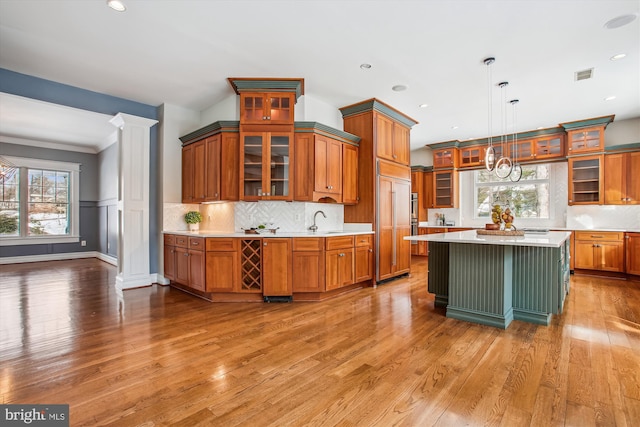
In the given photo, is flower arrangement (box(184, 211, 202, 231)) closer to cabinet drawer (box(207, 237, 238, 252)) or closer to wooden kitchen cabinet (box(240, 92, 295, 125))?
cabinet drawer (box(207, 237, 238, 252))

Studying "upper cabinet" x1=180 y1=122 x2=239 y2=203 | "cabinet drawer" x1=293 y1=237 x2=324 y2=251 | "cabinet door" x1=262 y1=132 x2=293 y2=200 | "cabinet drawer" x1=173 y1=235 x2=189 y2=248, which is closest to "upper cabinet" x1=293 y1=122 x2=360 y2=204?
"cabinet door" x1=262 y1=132 x2=293 y2=200

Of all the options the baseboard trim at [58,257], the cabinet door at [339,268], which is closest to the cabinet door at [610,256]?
the cabinet door at [339,268]

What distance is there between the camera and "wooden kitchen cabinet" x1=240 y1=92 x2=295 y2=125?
4180 mm

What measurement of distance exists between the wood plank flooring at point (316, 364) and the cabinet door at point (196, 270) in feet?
1.31

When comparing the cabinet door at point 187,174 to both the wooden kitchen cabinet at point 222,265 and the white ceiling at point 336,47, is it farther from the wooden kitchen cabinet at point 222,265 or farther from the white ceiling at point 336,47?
the wooden kitchen cabinet at point 222,265

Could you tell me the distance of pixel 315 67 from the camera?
12.5 feet

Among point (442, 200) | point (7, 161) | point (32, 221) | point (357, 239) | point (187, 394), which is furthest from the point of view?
point (442, 200)

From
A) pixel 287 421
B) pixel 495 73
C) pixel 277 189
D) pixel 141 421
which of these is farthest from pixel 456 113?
pixel 141 421

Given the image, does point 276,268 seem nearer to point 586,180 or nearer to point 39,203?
point 586,180

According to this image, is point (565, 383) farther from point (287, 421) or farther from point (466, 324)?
point (287, 421)

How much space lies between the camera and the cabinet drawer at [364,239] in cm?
445

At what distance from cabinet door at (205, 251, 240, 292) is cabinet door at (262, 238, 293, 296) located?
0.36m

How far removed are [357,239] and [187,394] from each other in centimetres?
298

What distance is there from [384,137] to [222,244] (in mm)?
2970
